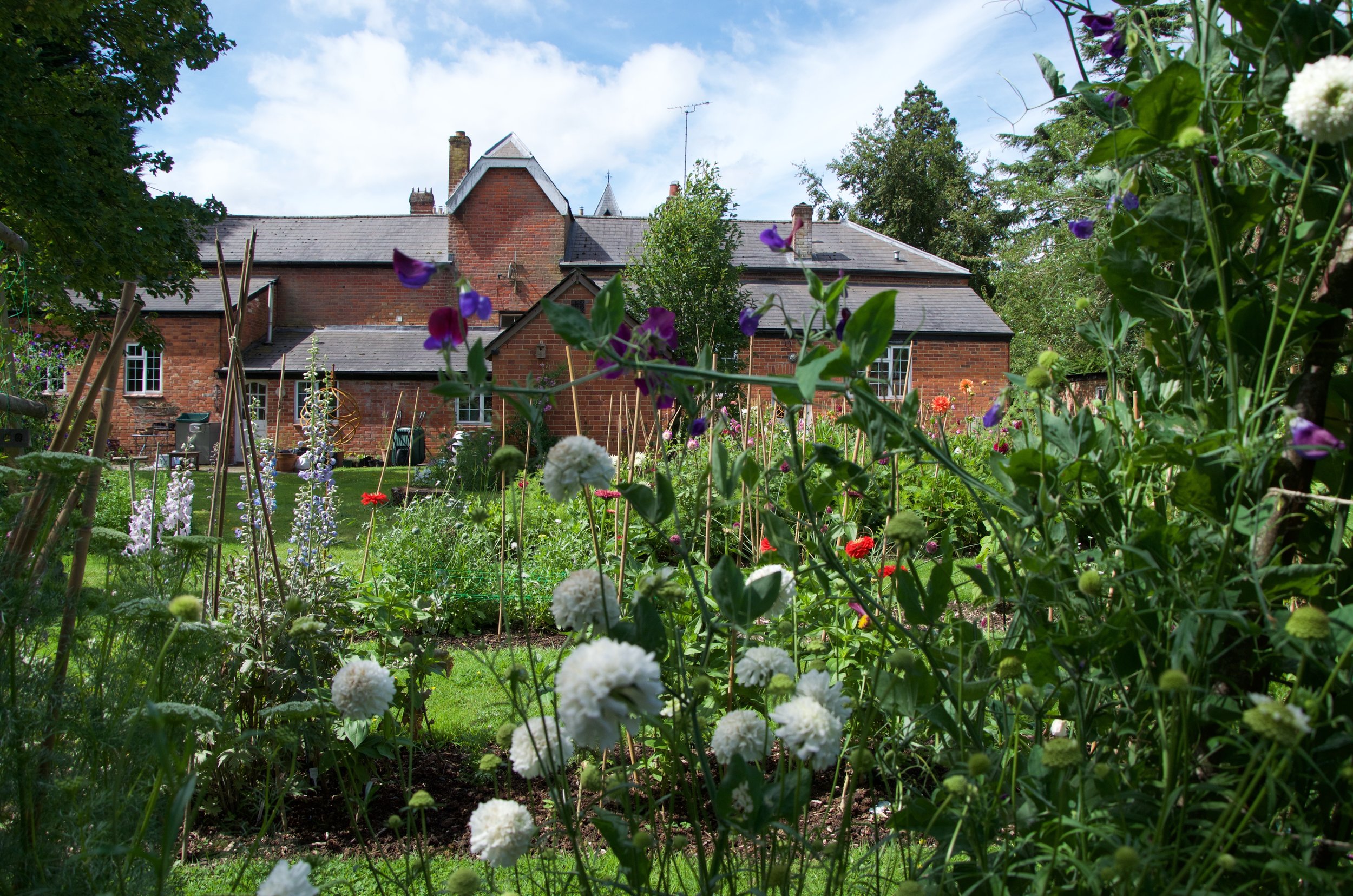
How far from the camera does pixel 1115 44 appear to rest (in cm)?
128

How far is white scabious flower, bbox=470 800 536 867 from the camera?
1.06 m

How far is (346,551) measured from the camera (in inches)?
279

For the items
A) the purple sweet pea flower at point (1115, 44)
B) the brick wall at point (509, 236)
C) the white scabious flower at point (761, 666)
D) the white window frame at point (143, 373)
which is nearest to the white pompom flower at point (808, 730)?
the white scabious flower at point (761, 666)

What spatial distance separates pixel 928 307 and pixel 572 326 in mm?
21686

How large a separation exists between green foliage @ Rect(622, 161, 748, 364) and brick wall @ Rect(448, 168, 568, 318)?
7.25 metres

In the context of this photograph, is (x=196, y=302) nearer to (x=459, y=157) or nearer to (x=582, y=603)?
(x=459, y=157)

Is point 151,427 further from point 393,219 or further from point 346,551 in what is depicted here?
point 346,551

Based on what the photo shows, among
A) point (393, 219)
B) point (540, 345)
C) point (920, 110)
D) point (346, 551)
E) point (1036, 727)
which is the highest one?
point (920, 110)

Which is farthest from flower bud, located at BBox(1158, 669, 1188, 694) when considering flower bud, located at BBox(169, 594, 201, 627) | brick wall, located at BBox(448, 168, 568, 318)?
brick wall, located at BBox(448, 168, 568, 318)

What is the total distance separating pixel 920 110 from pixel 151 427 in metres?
29.8

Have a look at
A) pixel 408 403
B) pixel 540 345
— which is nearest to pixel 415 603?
pixel 540 345

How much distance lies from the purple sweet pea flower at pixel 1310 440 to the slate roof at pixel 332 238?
2355 cm

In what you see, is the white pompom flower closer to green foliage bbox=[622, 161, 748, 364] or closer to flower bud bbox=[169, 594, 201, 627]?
flower bud bbox=[169, 594, 201, 627]

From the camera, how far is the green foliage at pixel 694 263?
16359 millimetres
